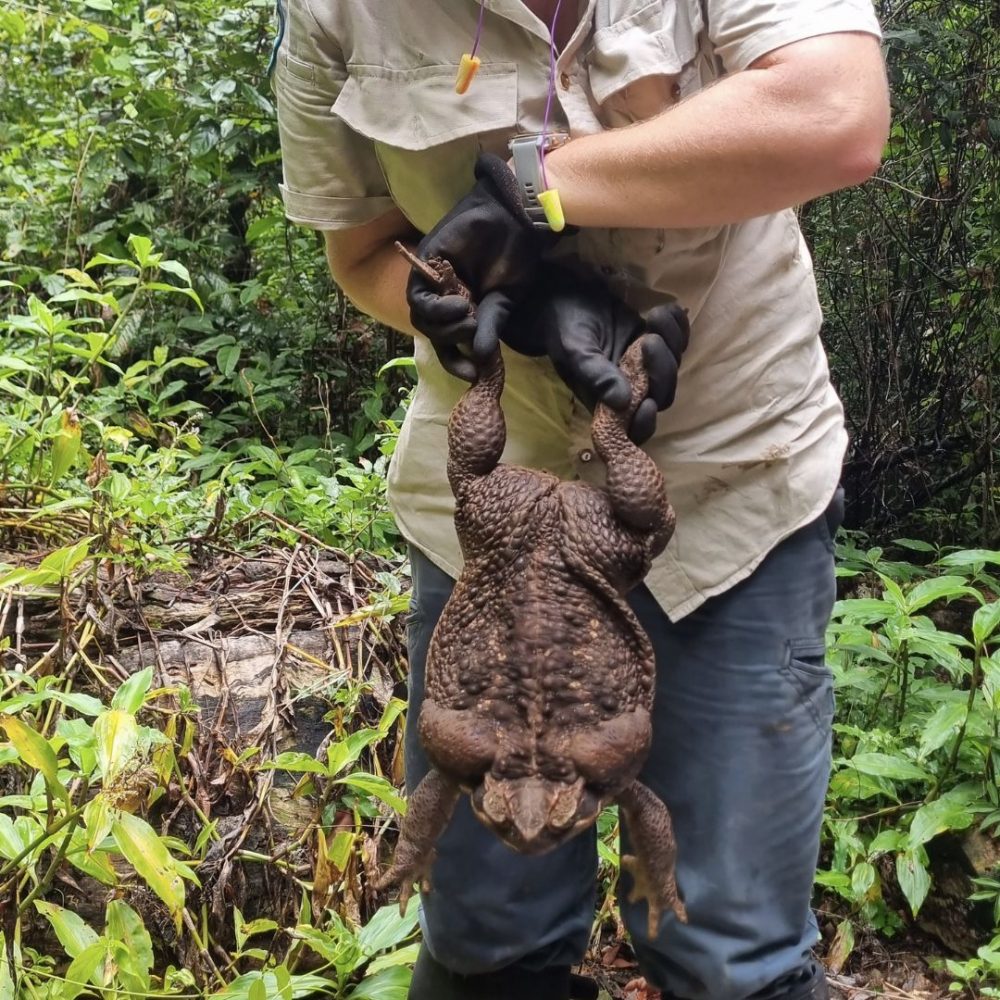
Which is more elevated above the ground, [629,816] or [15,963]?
[629,816]

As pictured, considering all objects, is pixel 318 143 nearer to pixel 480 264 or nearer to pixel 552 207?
pixel 480 264

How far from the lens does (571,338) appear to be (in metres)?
1.65

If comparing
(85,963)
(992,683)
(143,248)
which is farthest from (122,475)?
(992,683)

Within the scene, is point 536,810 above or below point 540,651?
below

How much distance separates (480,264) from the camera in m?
1.73

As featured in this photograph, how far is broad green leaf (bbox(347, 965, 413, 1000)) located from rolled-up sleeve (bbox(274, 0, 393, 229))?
185 centimetres

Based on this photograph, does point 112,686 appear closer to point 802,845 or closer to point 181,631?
point 181,631

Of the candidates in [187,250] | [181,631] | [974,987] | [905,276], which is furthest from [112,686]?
[905,276]

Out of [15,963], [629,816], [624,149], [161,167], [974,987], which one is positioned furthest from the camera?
[161,167]

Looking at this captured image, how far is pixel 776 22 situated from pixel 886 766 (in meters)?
2.28

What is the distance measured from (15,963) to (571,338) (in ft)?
6.08

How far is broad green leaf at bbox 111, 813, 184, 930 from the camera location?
5.86 ft

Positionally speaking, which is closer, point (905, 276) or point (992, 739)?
point (992, 739)

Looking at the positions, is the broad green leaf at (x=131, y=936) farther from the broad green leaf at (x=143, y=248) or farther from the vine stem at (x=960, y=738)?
the vine stem at (x=960, y=738)
